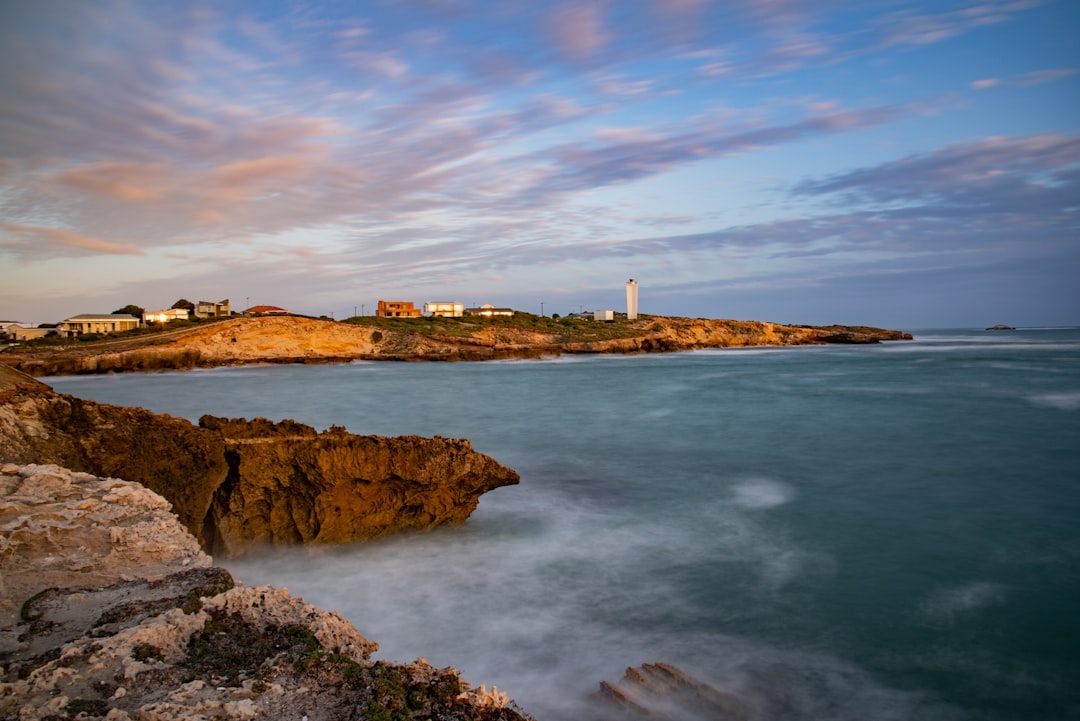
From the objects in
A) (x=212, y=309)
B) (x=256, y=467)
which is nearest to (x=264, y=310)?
(x=212, y=309)

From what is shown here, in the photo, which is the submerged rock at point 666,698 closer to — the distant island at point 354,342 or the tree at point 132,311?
the distant island at point 354,342

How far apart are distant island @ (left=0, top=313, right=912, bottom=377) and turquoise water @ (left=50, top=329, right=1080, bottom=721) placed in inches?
1511

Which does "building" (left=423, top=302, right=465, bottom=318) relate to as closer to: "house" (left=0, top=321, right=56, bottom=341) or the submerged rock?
"house" (left=0, top=321, right=56, bottom=341)

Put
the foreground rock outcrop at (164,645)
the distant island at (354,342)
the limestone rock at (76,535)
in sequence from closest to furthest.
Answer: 1. the foreground rock outcrop at (164,645)
2. the limestone rock at (76,535)
3. the distant island at (354,342)

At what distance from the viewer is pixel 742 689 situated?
5.59 metres

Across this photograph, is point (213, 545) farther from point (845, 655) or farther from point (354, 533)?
point (845, 655)

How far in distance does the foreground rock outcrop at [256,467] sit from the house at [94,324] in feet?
214

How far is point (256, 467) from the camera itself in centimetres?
812

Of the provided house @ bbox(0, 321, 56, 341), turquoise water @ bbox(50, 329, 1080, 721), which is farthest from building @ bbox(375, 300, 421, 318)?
turquoise water @ bbox(50, 329, 1080, 721)

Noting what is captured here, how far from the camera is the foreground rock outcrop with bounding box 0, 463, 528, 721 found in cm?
320

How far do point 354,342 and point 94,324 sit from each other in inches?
1073

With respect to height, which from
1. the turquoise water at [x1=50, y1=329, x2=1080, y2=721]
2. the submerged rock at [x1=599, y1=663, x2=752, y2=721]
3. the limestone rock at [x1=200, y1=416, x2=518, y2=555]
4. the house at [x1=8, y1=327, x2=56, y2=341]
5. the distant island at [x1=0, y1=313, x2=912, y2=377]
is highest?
the house at [x1=8, y1=327, x2=56, y2=341]

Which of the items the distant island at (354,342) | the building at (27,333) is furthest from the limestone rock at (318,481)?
the building at (27,333)

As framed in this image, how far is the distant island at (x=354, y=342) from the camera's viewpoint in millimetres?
45625
